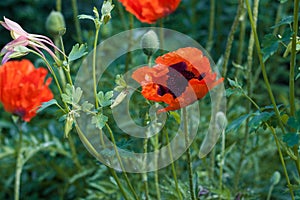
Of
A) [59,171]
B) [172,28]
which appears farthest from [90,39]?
[59,171]

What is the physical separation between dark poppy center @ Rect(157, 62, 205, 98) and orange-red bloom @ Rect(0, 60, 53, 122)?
1.35 ft

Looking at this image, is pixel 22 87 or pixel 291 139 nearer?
pixel 291 139

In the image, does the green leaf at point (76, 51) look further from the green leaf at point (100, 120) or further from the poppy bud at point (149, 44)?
the poppy bud at point (149, 44)

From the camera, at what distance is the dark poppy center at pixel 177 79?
0.95m

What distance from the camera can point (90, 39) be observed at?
1.84m

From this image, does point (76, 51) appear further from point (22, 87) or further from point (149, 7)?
point (22, 87)

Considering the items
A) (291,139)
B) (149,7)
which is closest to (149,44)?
(149,7)

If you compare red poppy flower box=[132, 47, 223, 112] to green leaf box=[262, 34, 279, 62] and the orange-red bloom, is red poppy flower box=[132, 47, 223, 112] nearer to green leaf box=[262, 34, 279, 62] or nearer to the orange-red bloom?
green leaf box=[262, 34, 279, 62]

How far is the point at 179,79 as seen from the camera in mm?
958

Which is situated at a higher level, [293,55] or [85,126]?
[293,55]

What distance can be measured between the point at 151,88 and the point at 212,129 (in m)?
0.48

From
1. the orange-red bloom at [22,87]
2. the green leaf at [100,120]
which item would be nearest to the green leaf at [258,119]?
the green leaf at [100,120]

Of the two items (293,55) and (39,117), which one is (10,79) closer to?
(293,55)

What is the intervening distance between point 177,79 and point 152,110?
0.23 ft
